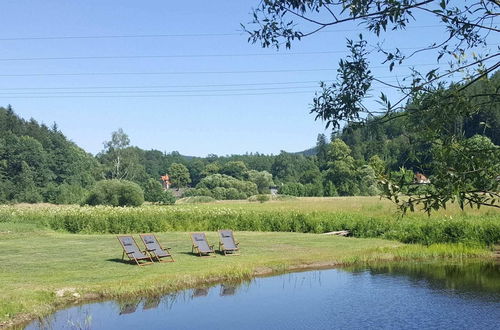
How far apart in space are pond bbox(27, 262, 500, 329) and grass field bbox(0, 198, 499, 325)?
1.91ft

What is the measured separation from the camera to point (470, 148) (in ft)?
15.3

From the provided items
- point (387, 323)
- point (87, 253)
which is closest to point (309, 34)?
point (387, 323)

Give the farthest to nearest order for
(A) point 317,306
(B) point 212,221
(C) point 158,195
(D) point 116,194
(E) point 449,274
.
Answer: (C) point 158,195 → (D) point 116,194 → (B) point 212,221 → (E) point 449,274 → (A) point 317,306

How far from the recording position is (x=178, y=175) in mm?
134000

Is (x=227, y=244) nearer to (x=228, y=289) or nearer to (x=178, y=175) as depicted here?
(x=228, y=289)

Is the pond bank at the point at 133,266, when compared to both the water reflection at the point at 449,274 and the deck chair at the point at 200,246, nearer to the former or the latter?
the deck chair at the point at 200,246

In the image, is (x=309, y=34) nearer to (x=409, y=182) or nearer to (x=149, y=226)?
(x=409, y=182)

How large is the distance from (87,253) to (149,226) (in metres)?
9.12

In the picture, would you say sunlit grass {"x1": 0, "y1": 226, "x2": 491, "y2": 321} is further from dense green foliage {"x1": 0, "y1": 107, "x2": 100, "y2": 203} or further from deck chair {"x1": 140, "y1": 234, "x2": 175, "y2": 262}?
dense green foliage {"x1": 0, "y1": 107, "x2": 100, "y2": 203}

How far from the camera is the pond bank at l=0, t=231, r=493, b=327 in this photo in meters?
12.6

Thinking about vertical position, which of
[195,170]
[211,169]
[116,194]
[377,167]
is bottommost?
[377,167]

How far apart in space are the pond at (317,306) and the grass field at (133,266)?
0.58 meters

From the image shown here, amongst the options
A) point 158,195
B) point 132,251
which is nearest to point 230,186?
point 158,195

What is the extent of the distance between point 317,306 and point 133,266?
6.47m
